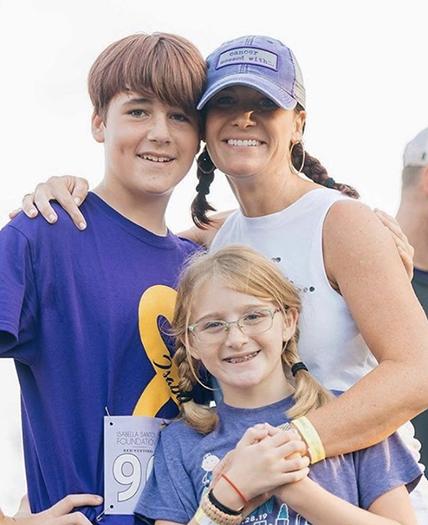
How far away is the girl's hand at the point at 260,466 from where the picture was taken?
9.66 feet

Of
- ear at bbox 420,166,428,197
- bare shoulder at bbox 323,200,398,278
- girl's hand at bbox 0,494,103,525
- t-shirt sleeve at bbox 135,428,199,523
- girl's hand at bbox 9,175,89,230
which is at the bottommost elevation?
girl's hand at bbox 0,494,103,525

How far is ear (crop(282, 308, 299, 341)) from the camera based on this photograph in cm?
332

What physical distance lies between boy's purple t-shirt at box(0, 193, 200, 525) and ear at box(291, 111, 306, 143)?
0.79 meters

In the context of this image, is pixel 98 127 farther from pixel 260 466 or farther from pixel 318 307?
pixel 260 466

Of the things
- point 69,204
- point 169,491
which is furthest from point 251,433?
point 69,204

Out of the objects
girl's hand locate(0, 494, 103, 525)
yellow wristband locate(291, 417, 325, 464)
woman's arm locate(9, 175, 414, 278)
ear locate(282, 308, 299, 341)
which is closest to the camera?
yellow wristband locate(291, 417, 325, 464)

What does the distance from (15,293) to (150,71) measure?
0.86 m

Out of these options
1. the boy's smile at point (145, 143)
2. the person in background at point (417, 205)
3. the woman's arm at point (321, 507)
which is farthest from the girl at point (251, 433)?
the person in background at point (417, 205)

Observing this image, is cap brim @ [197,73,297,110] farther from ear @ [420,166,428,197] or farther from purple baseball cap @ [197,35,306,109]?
ear @ [420,166,428,197]

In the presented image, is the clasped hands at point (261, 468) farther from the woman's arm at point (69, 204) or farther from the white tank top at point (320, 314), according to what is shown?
the woman's arm at point (69, 204)

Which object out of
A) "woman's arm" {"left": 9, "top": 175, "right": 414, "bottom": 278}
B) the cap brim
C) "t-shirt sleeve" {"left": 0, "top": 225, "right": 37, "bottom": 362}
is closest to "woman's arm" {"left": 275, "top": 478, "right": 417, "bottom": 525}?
"woman's arm" {"left": 9, "top": 175, "right": 414, "bottom": 278}

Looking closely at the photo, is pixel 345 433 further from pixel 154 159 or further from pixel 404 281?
pixel 154 159

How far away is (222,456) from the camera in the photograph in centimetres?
318

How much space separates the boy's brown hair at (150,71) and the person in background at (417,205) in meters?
1.74
